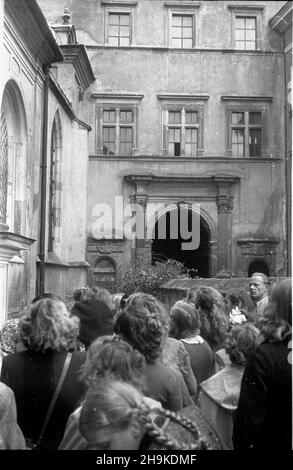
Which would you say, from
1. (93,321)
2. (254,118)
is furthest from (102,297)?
(254,118)

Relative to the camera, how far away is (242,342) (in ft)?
12.4

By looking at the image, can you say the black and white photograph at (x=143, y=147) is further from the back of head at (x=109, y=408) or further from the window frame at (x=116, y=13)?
the back of head at (x=109, y=408)

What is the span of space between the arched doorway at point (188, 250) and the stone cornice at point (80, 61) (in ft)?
16.6

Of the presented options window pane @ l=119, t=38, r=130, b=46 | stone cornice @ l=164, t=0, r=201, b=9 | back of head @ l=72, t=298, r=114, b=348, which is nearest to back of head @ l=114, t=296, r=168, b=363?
back of head @ l=72, t=298, r=114, b=348

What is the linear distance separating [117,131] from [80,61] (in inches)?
121

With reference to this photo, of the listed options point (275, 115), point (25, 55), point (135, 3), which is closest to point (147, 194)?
point (275, 115)

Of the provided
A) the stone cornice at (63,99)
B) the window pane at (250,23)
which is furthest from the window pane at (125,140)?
the window pane at (250,23)

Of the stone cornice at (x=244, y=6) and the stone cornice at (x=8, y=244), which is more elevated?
the stone cornice at (x=244, y=6)

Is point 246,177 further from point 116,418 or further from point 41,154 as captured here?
point 116,418

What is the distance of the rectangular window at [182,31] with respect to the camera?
71.7 ft

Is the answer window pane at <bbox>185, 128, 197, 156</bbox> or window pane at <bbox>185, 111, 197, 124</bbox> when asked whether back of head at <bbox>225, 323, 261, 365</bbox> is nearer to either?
window pane at <bbox>185, 128, 197, 156</bbox>

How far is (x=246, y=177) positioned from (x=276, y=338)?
18485 mm

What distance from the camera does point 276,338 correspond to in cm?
334

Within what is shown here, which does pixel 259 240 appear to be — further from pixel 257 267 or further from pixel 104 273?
pixel 104 273
